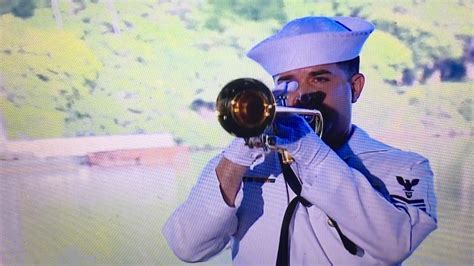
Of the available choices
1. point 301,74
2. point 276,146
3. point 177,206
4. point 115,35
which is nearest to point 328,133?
point 301,74

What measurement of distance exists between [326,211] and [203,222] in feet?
0.74

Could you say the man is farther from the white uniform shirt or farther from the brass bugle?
the brass bugle

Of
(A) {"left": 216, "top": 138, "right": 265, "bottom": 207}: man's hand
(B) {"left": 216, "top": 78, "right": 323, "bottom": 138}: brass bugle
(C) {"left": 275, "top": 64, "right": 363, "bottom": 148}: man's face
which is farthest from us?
(C) {"left": 275, "top": 64, "right": 363, "bottom": 148}: man's face

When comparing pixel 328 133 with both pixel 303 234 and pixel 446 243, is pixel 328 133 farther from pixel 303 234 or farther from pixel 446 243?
pixel 446 243

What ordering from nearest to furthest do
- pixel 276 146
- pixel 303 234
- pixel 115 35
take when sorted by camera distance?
pixel 276 146, pixel 303 234, pixel 115 35

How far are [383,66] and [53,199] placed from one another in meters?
0.73

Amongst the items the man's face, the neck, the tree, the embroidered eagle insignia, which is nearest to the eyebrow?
the man's face

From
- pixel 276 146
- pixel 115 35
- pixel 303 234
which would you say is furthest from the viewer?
pixel 115 35

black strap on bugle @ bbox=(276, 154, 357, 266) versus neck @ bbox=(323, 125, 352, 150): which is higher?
neck @ bbox=(323, 125, 352, 150)

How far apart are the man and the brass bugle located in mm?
173

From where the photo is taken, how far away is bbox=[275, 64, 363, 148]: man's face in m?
1.26

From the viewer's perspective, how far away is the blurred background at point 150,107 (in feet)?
4.21

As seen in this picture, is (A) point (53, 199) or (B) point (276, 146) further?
(A) point (53, 199)

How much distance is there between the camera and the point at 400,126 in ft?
4.22
